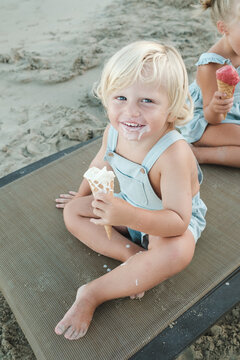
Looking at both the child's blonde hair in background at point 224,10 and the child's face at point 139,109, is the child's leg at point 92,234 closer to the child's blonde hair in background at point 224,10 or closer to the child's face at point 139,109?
the child's face at point 139,109

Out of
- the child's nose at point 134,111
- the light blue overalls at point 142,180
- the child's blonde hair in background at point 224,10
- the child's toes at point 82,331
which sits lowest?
the child's toes at point 82,331

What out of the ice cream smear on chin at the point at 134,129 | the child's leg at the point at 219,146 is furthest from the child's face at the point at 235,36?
the ice cream smear on chin at the point at 134,129

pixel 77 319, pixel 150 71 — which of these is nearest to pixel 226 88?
pixel 150 71

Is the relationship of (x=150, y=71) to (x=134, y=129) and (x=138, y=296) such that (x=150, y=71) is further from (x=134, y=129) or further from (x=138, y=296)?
(x=138, y=296)

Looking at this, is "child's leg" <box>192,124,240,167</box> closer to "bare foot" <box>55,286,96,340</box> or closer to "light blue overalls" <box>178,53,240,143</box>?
"light blue overalls" <box>178,53,240,143</box>

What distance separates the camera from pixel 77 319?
1345 mm

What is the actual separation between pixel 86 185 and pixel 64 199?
0.16 metres

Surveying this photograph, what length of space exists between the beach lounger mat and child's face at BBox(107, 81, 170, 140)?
22.3 inches

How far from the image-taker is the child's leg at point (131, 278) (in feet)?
4.41

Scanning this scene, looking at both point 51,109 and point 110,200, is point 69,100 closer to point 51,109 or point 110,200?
point 51,109

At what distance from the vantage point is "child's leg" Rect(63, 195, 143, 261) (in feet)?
5.08

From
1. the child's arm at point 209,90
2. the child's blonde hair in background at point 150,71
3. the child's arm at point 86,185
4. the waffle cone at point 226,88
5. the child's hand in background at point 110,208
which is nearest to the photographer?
the child's hand in background at point 110,208

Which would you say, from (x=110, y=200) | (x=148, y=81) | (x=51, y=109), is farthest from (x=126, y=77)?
(x=51, y=109)

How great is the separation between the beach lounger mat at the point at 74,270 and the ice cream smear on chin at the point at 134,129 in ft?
1.78
